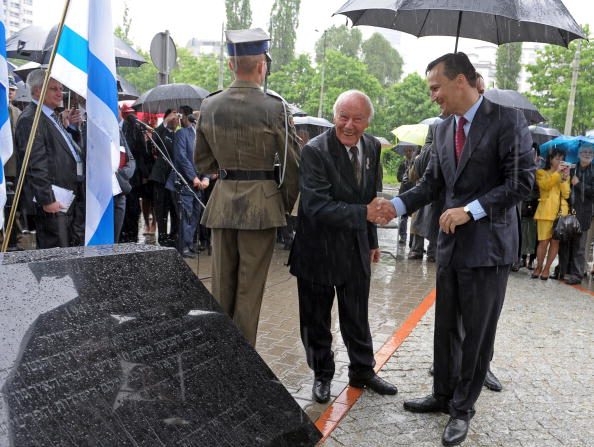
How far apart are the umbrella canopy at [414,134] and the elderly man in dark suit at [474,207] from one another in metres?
6.33

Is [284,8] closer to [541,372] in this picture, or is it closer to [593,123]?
[593,123]

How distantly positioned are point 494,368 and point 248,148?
2.74m

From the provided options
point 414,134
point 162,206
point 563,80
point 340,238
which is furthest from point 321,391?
point 563,80

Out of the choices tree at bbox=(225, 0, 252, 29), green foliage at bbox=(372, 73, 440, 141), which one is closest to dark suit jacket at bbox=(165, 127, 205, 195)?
green foliage at bbox=(372, 73, 440, 141)

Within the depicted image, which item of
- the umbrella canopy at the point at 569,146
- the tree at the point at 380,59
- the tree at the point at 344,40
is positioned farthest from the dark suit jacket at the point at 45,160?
the tree at the point at 344,40

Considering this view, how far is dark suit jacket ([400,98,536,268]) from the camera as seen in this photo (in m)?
3.49

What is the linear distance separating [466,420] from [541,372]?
1.57m

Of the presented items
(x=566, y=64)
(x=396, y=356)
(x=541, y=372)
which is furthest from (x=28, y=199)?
(x=566, y=64)

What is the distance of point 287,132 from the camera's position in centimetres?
394

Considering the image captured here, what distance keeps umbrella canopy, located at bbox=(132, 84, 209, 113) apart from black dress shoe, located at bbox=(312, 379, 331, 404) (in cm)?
666

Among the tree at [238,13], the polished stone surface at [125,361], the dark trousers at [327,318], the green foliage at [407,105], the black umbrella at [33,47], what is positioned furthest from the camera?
the tree at [238,13]

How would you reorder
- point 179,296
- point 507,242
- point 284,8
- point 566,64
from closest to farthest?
point 179,296 < point 507,242 < point 566,64 < point 284,8

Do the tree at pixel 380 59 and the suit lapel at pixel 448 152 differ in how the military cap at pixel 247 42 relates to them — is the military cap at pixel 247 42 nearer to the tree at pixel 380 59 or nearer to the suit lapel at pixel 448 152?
the suit lapel at pixel 448 152

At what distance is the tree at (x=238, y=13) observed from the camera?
5175 centimetres
